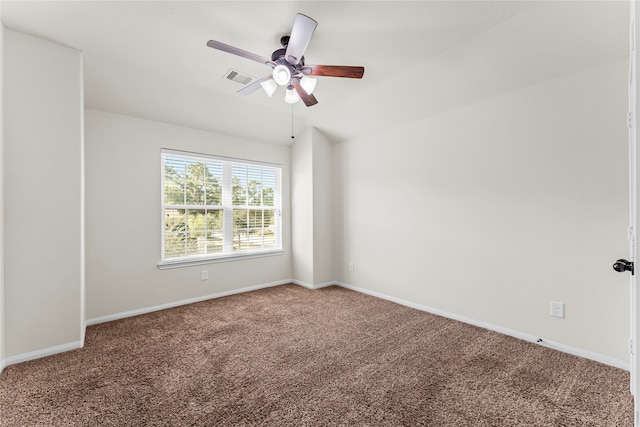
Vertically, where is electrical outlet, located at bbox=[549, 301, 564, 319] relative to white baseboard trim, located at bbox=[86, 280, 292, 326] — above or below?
above

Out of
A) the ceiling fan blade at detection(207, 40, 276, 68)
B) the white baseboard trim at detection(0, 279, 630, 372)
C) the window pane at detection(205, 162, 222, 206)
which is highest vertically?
the ceiling fan blade at detection(207, 40, 276, 68)

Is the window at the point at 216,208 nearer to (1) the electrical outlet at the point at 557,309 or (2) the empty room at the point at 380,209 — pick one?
(2) the empty room at the point at 380,209

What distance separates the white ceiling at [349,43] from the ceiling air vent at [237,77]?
0.12 m

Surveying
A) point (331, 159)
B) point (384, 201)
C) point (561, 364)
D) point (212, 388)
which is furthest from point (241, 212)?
point (561, 364)

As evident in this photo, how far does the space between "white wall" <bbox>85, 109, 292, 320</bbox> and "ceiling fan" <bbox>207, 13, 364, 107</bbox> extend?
164 cm

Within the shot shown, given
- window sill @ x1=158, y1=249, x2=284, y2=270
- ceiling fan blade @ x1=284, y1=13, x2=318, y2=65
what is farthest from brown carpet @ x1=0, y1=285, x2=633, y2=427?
ceiling fan blade @ x1=284, y1=13, x2=318, y2=65

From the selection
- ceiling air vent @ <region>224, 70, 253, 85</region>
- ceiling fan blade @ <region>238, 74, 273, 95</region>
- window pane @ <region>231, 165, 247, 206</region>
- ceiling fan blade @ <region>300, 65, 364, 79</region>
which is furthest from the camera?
window pane @ <region>231, 165, 247, 206</region>

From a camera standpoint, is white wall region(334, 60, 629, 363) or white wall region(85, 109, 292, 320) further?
white wall region(85, 109, 292, 320)

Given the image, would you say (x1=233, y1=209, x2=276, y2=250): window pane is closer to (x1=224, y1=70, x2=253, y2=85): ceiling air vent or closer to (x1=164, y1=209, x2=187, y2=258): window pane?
(x1=164, y1=209, x2=187, y2=258): window pane

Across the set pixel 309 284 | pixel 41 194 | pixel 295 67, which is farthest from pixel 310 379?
pixel 41 194

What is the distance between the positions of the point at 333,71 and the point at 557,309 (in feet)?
8.75

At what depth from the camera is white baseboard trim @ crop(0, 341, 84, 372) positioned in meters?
2.20

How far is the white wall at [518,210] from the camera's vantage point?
2.22 meters

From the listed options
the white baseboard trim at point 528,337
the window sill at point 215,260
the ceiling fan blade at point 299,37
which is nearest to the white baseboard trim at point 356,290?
the white baseboard trim at point 528,337
